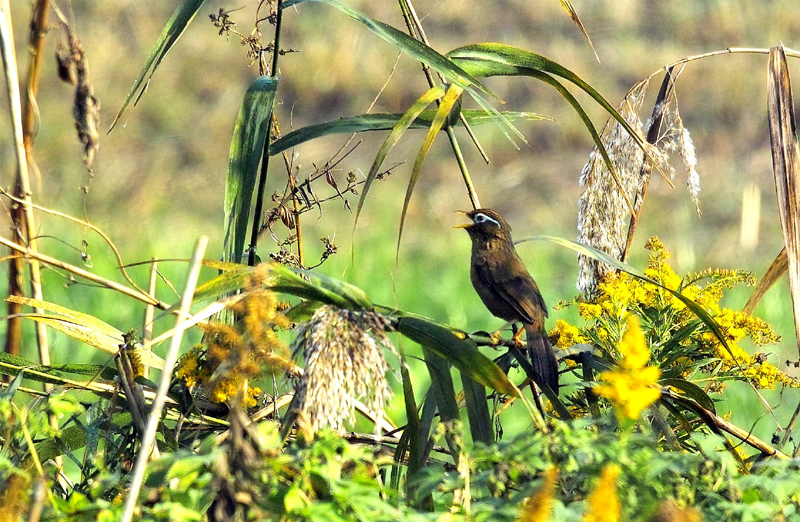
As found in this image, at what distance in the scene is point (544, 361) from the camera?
270 centimetres

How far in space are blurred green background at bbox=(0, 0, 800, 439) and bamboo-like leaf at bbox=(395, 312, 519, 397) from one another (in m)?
5.00

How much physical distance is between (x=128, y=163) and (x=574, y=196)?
4825 millimetres

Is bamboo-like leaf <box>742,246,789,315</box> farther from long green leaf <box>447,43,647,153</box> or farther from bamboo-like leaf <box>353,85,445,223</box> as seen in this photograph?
bamboo-like leaf <box>353,85,445,223</box>

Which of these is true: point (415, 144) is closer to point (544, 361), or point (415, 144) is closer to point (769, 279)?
point (769, 279)

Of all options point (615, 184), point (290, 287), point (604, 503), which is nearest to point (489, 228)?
point (615, 184)

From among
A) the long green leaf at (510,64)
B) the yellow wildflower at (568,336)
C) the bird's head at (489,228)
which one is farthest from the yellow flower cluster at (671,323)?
the bird's head at (489,228)

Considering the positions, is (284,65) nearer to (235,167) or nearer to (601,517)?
(235,167)

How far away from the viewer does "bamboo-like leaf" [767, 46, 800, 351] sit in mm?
2414

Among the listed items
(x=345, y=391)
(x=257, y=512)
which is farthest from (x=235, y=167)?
(x=257, y=512)

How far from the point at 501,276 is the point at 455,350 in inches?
71.3

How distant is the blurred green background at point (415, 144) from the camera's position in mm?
8586

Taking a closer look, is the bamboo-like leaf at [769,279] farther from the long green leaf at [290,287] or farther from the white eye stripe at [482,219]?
the long green leaf at [290,287]

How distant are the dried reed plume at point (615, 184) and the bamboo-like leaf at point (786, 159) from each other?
0.25 m

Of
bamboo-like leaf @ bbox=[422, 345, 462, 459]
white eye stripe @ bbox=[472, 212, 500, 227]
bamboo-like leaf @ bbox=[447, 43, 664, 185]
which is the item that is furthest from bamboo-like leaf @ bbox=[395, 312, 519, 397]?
white eye stripe @ bbox=[472, 212, 500, 227]
